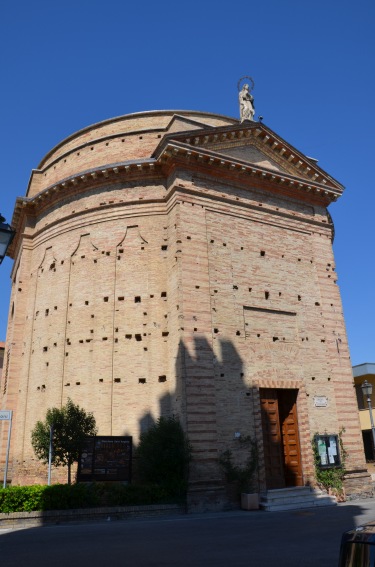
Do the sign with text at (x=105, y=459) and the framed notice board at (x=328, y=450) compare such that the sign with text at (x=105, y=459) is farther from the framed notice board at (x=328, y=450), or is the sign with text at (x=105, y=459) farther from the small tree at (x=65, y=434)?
the framed notice board at (x=328, y=450)

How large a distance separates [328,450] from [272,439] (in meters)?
2.11

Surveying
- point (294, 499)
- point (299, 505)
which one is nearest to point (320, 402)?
point (294, 499)

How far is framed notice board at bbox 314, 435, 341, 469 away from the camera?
1634cm

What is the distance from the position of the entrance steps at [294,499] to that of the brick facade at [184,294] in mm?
676

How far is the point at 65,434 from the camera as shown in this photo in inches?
559

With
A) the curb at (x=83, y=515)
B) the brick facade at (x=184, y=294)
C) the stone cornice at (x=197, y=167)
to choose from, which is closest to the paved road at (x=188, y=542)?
the curb at (x=83, y=515)

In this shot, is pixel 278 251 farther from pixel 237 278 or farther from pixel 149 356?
pixel 149 356

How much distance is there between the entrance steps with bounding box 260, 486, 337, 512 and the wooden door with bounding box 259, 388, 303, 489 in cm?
61

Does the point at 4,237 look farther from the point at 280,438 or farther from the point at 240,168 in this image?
the point at 240,168

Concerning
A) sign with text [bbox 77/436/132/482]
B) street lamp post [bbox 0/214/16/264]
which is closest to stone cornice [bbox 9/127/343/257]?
sign with text [bbox 77/436/132/482]

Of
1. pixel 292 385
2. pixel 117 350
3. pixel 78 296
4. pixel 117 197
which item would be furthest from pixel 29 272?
pixel 292 385

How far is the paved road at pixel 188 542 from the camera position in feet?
25.6

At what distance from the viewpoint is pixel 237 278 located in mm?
17391

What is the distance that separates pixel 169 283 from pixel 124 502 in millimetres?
7458
